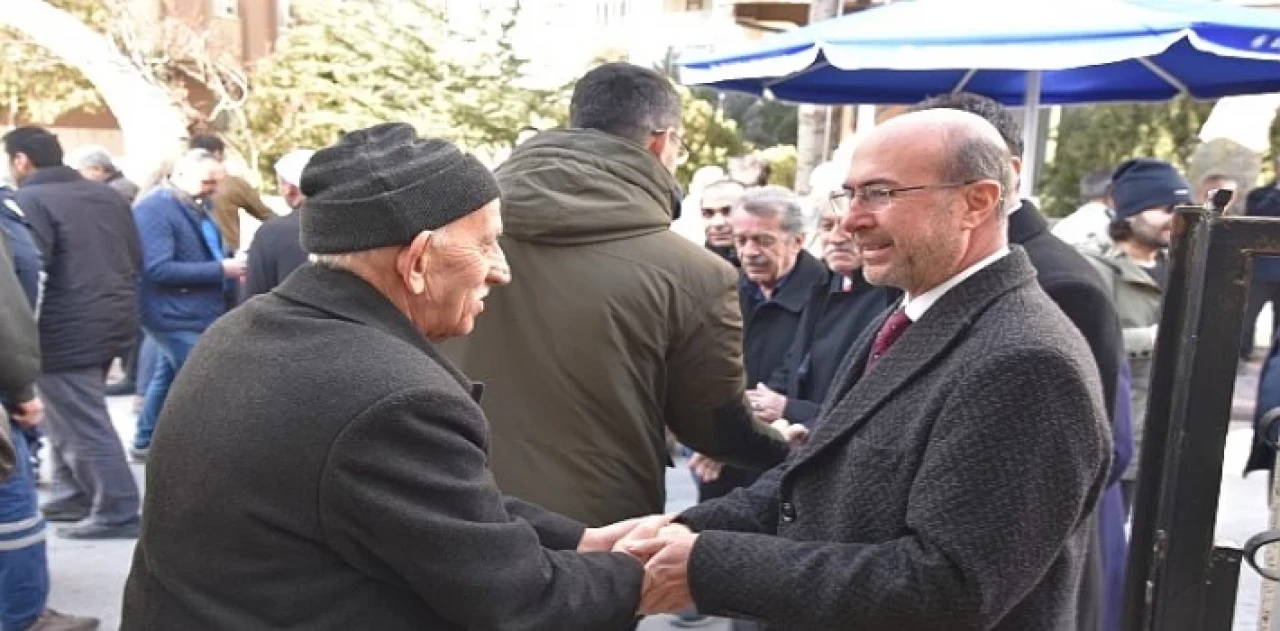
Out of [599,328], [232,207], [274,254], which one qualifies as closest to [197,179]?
[274,254]

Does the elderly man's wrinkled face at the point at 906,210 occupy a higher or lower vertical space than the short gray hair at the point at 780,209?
higher

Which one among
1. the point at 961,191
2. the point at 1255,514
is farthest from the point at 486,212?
the point at 1255,514

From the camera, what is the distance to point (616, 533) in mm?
2244

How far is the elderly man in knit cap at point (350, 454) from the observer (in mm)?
1546

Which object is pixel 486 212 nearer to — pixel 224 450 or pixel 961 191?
pixel 224 450

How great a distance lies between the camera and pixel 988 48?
4152 millimetres

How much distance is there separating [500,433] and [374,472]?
125 cm

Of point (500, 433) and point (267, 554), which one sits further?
point (500, 433)

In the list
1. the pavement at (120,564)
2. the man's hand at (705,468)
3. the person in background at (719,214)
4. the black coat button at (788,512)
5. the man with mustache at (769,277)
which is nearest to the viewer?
the black coat button at (788,512)

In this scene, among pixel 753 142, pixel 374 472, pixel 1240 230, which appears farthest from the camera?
pixel 753 142

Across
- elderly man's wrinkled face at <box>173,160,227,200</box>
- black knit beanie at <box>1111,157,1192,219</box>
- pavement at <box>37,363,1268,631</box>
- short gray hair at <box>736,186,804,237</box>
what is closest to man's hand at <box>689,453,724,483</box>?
short gray hair at <box>736,186,804,237</box>

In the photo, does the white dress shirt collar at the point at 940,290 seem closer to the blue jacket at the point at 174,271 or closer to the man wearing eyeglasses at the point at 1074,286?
the man wearing eyeglasses at the point at 1074,286

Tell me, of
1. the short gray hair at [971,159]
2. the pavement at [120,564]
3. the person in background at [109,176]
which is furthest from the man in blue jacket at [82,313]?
the short gray hair at [971,159]

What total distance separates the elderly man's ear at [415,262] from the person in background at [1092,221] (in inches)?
158
